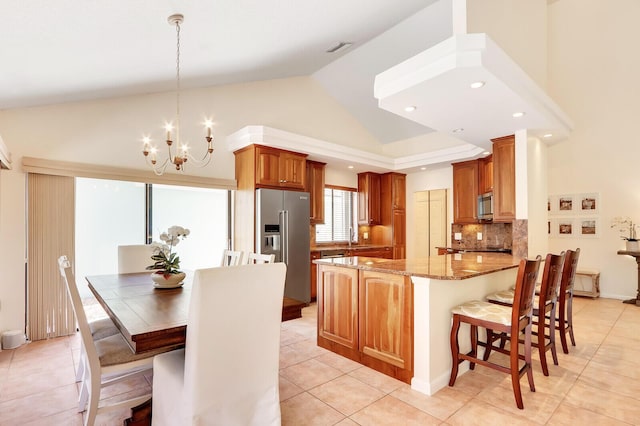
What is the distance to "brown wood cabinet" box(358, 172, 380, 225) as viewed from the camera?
6500 millimetres

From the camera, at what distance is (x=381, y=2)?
11.0 feet

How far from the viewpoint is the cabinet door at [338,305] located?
9.56 feet

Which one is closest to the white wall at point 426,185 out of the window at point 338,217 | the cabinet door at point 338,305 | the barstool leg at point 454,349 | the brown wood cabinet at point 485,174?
the brown wood cabinet at point 485,174

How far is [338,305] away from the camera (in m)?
3.06

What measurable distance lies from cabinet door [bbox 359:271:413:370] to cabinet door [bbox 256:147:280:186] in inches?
87.2

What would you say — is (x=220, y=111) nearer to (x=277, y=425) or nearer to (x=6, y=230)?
(x=6, y=230)

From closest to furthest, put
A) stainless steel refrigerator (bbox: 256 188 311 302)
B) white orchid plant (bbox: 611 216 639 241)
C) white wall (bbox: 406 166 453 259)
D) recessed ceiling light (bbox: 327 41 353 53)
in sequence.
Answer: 1. recessed ceiling light (bbox: 327 41 353 53)
2. stainless steel refrigerator (bbox: 256 188 311 302)
3. white orchid plant (bbox: 611 216 639 241)
4. white wall (bbox: 406 166 453 259)

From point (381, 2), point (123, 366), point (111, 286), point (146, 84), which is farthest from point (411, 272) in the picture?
point (146, 84)

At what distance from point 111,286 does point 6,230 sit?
66.6 inches

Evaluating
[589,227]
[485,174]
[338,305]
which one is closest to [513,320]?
[338,305]

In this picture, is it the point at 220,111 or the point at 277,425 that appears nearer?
the point at 277,425

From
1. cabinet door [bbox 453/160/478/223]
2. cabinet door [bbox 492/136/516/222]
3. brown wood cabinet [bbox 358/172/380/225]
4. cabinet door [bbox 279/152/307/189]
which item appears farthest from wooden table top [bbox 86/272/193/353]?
cabinet door [bbox 453/160/478/223]

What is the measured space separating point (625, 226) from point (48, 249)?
8244mm

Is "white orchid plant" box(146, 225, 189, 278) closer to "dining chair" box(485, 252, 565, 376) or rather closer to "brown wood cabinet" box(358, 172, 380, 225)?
"dining chair" box(485, 252, 565, 376)
